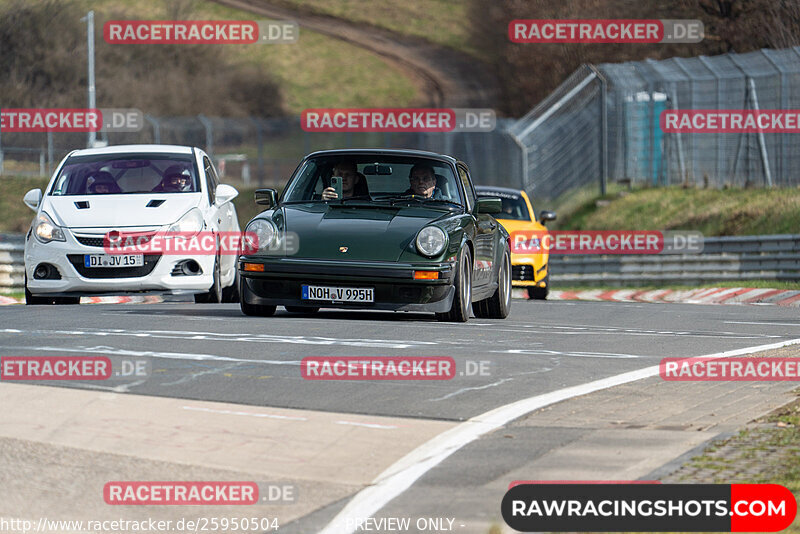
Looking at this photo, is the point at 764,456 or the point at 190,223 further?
the point at 190,223

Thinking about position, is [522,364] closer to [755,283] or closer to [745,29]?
[755,283]

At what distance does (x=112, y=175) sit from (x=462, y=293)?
16.6ft

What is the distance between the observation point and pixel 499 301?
1462 centimetres

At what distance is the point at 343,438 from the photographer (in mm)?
7371

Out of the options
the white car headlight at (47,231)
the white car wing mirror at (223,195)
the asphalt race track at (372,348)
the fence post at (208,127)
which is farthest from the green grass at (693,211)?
the white car headlight at (47,231)

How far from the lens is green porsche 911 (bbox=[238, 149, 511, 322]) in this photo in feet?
40.8

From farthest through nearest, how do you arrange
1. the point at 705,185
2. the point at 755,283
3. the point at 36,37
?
1. the point at 36,37
2. the point at 705,185
3. the point at 755,283

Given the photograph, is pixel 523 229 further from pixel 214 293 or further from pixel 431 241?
pixel 431 241

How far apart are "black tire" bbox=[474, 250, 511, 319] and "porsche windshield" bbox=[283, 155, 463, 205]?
125 cm

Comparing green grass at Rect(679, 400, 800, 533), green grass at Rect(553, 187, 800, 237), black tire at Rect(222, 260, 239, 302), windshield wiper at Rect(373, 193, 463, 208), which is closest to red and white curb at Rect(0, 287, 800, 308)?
black tire at Rect(222, 260, 239, 302)

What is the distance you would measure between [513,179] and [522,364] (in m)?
27.8

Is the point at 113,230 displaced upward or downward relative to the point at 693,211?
upward

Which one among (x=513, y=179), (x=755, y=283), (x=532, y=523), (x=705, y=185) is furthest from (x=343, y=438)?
(x=513, y=179)

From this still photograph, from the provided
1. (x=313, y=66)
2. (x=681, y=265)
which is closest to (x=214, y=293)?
(x=681, y=265)
